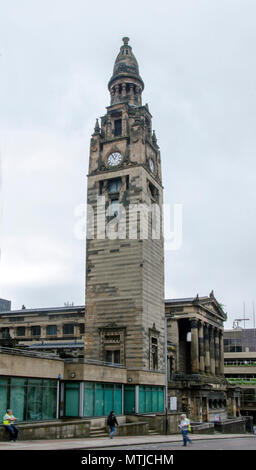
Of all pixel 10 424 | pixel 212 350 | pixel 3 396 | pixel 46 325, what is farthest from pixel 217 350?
pixel 10 424

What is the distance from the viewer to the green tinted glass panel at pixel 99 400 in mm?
43562

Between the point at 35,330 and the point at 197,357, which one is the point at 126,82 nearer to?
the point at 35,330

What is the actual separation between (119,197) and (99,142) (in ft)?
30.6

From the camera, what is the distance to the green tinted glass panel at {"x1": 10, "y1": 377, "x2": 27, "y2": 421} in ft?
113

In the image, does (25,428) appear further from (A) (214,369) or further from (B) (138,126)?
(A) (214,369)

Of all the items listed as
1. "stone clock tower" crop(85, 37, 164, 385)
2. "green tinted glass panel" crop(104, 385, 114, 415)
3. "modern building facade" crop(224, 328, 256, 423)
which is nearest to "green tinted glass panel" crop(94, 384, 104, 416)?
"green tinted glass panel" crop(104, 385, 114, 415)

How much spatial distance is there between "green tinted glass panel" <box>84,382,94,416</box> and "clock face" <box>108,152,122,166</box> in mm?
32528

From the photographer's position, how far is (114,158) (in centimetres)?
6719

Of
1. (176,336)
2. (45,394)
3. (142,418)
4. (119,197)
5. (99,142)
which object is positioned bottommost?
(142,418)

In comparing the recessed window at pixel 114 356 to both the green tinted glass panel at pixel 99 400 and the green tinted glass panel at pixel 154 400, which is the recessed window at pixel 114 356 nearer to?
the green tinted glass panel at pixel 154 400

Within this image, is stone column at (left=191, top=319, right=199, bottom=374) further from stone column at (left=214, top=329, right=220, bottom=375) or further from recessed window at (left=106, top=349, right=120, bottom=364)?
recessed window at (left=106, top=349, right=120, bottom=364)

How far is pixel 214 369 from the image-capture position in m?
92.7

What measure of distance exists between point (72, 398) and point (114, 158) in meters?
35.1
